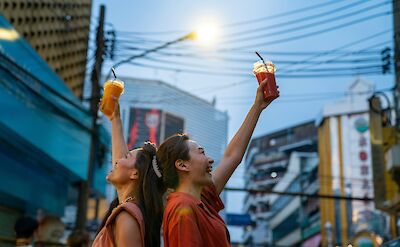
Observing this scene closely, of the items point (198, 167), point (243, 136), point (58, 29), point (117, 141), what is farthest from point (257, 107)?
point (58, 29)

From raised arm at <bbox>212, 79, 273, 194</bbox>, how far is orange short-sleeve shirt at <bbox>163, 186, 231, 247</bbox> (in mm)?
482

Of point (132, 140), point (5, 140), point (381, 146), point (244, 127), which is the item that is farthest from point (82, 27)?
point (132, 140)

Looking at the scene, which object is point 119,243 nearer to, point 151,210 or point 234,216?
point 151,210

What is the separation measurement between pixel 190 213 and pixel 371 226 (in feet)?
145

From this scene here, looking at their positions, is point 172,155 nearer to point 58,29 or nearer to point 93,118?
point 58,29

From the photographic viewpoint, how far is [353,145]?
49.9 meters

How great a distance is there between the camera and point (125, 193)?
3127 mm

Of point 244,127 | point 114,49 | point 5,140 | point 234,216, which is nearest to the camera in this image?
point 244,127

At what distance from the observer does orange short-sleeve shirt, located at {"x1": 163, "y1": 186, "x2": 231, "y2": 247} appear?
248 cm

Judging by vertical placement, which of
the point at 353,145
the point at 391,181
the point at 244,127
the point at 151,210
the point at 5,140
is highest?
the point at 353,145

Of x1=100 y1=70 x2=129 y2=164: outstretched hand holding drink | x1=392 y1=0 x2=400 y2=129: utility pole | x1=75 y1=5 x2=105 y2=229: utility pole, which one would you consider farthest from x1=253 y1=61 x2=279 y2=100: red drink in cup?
x1=392 y1=0 x2=400 y2=129: utility pole

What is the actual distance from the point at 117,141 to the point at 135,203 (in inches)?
25.5

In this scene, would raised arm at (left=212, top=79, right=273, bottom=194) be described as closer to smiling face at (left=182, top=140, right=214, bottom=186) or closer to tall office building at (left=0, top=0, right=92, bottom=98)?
smiling face at (left=182, top=140, right=214, bottom=186)

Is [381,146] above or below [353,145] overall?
below
